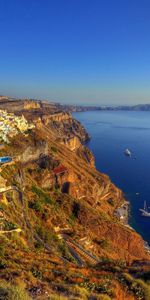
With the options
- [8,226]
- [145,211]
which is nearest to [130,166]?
[145,211]

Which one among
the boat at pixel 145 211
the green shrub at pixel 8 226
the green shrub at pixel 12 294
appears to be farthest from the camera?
the boat at pixel 145 211

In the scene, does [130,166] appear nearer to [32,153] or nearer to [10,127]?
[10,127]

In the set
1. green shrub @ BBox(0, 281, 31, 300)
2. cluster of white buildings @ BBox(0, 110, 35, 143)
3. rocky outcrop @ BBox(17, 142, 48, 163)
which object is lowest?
rocky outcrop @ BBox(17, 142, 48, 163)

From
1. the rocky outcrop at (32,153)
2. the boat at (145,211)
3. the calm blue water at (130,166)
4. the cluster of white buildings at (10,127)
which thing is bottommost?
the boat at (145,211)

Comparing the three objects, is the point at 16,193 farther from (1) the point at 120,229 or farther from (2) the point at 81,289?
(2) the point at 81,289

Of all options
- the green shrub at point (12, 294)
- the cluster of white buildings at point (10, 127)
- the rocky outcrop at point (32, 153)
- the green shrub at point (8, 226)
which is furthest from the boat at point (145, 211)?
the green shrub at point (12, 294)

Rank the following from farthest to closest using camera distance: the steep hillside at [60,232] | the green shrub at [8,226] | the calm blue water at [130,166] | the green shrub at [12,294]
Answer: the calm blue water at [130,166] < the green shrub at [8,226] < the steep hillside at [60,232] < the green shrub at [12,294]

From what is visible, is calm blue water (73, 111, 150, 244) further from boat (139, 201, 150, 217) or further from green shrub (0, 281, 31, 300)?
green shrub (0, 281, 31, 300)

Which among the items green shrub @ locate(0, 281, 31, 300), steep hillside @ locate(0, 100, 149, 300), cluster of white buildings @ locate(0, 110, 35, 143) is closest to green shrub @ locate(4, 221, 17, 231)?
steep hillside @ locate(0, 100, 149, 300)

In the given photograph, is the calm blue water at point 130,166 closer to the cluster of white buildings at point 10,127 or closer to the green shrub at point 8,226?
the cluster of white buildings at point 10,127
